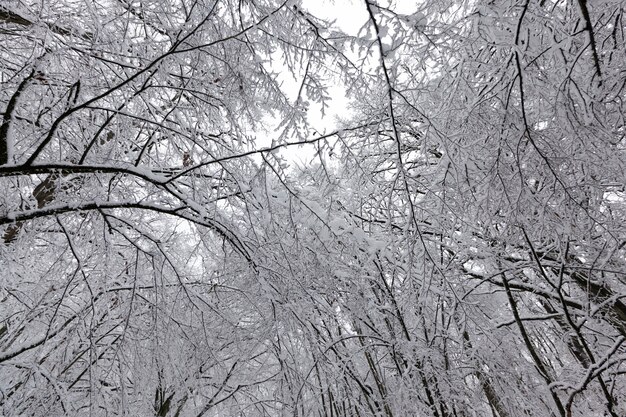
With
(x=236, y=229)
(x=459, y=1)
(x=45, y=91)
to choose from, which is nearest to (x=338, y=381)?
(x=236, y=229)

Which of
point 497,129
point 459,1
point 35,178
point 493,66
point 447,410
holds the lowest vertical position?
point 447,410

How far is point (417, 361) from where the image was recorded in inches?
103

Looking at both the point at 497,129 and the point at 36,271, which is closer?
the point at 497,129

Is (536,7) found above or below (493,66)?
below

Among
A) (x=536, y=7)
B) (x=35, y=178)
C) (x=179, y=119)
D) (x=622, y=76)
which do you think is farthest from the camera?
(x=35, y=178)

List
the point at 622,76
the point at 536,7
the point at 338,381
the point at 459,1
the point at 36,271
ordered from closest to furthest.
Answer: the point at 536,7
the point at 622,76
the point at 459,1
the point at 338,381
the point at 36,271

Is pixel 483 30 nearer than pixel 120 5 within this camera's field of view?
Yes

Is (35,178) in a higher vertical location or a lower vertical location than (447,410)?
higher

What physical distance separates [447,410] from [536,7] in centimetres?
239

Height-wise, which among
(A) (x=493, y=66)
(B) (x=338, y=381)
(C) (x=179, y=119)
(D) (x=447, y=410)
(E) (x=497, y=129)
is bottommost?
(D) (x=447, y=410)

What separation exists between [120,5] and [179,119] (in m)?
0.89

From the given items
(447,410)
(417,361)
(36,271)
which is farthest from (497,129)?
(36,271)

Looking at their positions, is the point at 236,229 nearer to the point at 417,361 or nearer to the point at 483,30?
the point at 417,361

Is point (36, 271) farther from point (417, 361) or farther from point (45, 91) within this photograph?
point (417, 361)
